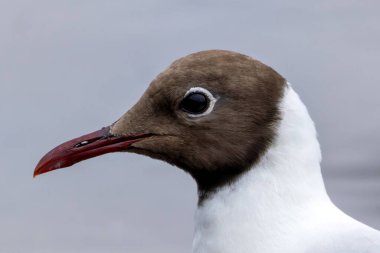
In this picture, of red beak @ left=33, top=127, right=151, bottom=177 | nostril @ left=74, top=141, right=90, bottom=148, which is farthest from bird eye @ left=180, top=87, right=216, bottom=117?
nostril @ left=74, top=141, right=90, bottom=148

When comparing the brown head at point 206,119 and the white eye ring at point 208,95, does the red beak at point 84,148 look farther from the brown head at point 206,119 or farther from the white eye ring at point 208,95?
the white eye ring at point 208,95

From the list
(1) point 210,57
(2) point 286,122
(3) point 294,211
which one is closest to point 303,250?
(3) point 294,211

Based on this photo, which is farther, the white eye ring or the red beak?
the red beak

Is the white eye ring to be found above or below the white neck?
above

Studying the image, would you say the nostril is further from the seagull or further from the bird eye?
the bird eye

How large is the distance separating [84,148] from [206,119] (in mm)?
653

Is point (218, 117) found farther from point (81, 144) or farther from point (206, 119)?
point (81, 144)

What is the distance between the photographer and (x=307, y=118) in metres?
6.78

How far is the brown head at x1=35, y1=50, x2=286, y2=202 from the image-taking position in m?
6.76

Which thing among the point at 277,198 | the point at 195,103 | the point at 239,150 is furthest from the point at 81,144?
the point at 277,198

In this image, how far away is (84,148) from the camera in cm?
704

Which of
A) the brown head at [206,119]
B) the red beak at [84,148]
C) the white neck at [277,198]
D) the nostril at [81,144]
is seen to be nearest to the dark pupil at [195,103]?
the brown head at [206,119]

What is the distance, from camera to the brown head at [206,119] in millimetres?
6762

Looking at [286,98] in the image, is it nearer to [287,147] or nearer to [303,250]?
[287,147]
